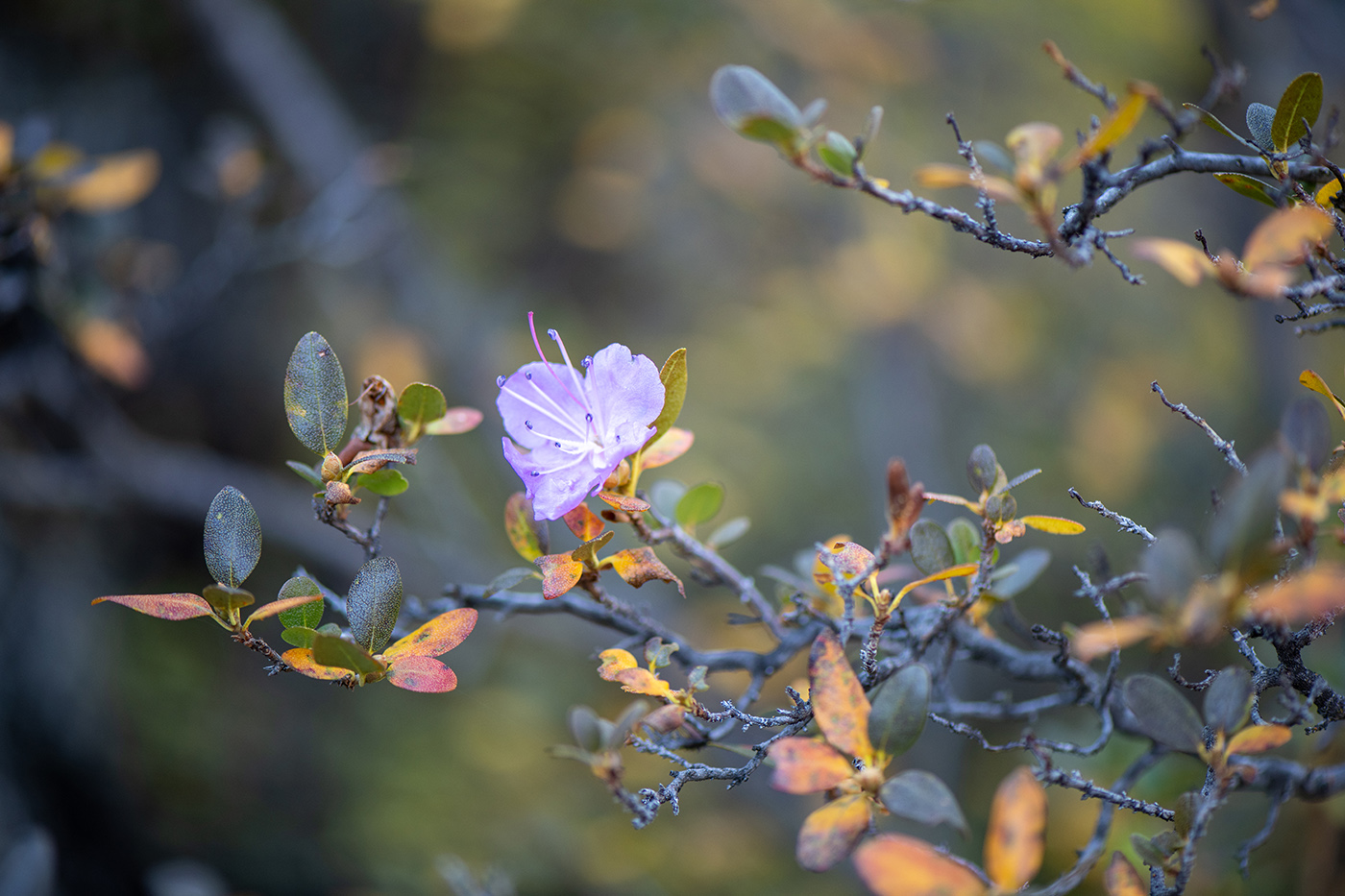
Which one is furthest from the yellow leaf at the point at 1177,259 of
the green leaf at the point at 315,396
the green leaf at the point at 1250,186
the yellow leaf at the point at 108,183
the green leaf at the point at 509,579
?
the yellow leaf at the point at 108,183

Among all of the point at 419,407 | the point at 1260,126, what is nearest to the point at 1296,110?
the point at 1260,126

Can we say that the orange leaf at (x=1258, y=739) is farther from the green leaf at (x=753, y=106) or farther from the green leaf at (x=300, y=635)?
the green leaf at (x=300, y=635)

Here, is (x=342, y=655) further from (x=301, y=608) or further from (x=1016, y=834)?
(x=1016, y=834)

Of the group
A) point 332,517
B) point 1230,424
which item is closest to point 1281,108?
point 332,517

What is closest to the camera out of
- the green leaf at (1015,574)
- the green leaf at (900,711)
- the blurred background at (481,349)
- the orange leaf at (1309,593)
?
the orange leaf at (1309,593)

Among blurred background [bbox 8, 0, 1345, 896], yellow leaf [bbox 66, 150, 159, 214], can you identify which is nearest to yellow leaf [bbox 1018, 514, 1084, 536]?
blurred background [bbox 8, 0, 1345, 896]

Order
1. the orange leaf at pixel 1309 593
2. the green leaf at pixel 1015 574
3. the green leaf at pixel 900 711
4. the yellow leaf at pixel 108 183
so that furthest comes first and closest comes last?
1. the yellow leaf at pixel 108 183
2. the green leaf at pixel 1015 574
3. the green leaf at pixel 900 711
4. the orange leaf at pixel 1309 593
